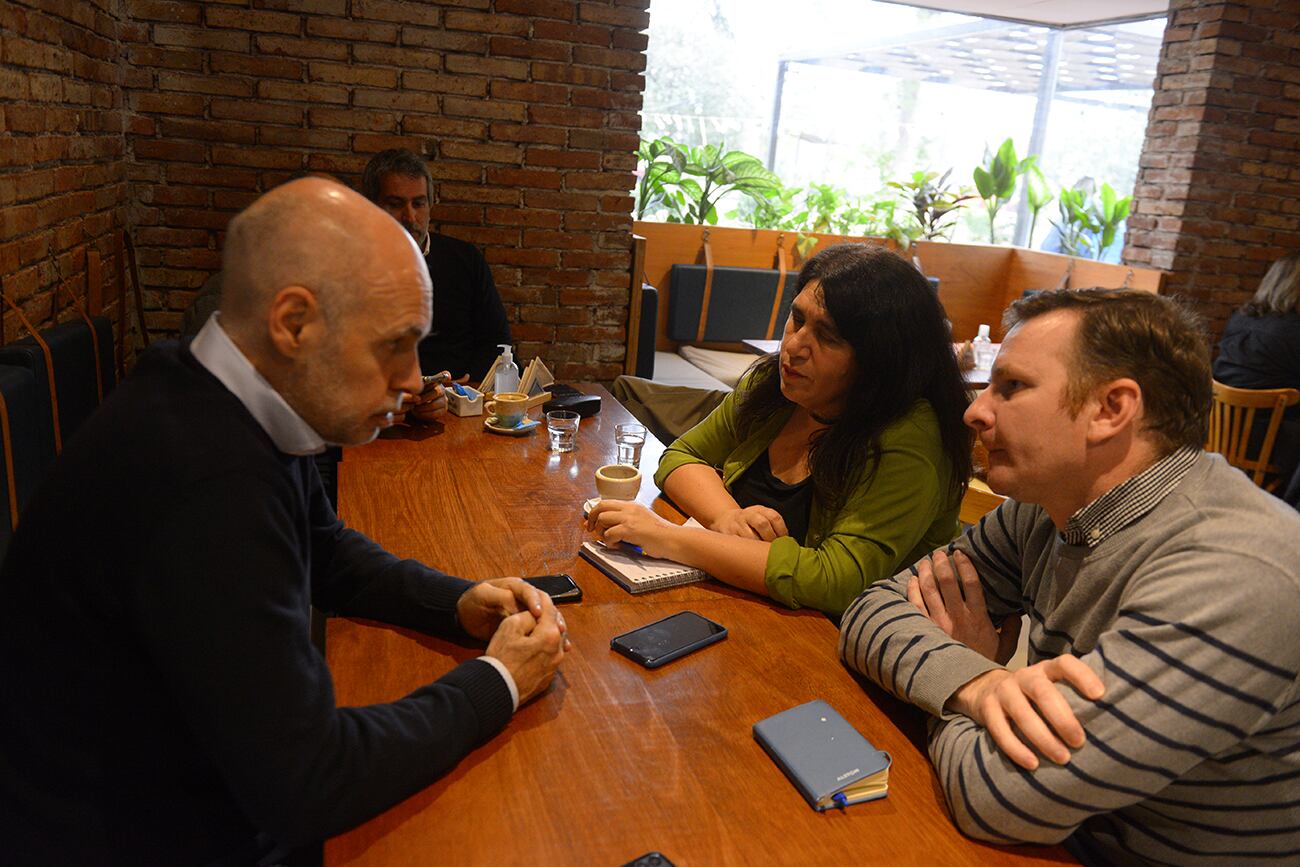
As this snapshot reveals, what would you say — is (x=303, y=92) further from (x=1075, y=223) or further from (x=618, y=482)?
(x=1075, y=223)

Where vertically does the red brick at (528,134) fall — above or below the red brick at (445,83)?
below

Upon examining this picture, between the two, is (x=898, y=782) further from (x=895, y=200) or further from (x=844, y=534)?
(x=895, y=200)

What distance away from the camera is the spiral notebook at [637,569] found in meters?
1.65

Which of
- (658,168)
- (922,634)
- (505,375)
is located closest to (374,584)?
(922,634)

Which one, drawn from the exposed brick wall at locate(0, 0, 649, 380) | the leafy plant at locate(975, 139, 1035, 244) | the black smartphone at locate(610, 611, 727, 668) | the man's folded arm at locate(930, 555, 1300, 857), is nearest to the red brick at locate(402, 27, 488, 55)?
the exposed brick wall at locate(0, 0, 649, 380)

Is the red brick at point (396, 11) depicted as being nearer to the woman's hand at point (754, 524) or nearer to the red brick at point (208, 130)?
the red brick at point (208, 130)

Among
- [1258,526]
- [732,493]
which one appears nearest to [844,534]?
[732,493]

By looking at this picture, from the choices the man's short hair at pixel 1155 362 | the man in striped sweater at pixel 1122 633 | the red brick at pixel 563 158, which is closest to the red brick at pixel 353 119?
the red brick at pixel 563 158

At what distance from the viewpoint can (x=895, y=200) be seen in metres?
7.12

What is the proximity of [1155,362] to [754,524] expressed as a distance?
0.82m

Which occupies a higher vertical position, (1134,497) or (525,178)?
(525,178)

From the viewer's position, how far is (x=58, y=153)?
2.81m

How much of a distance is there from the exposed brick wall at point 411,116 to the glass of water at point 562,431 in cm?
193

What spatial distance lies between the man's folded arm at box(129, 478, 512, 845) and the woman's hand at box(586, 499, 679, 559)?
80 centimetres
